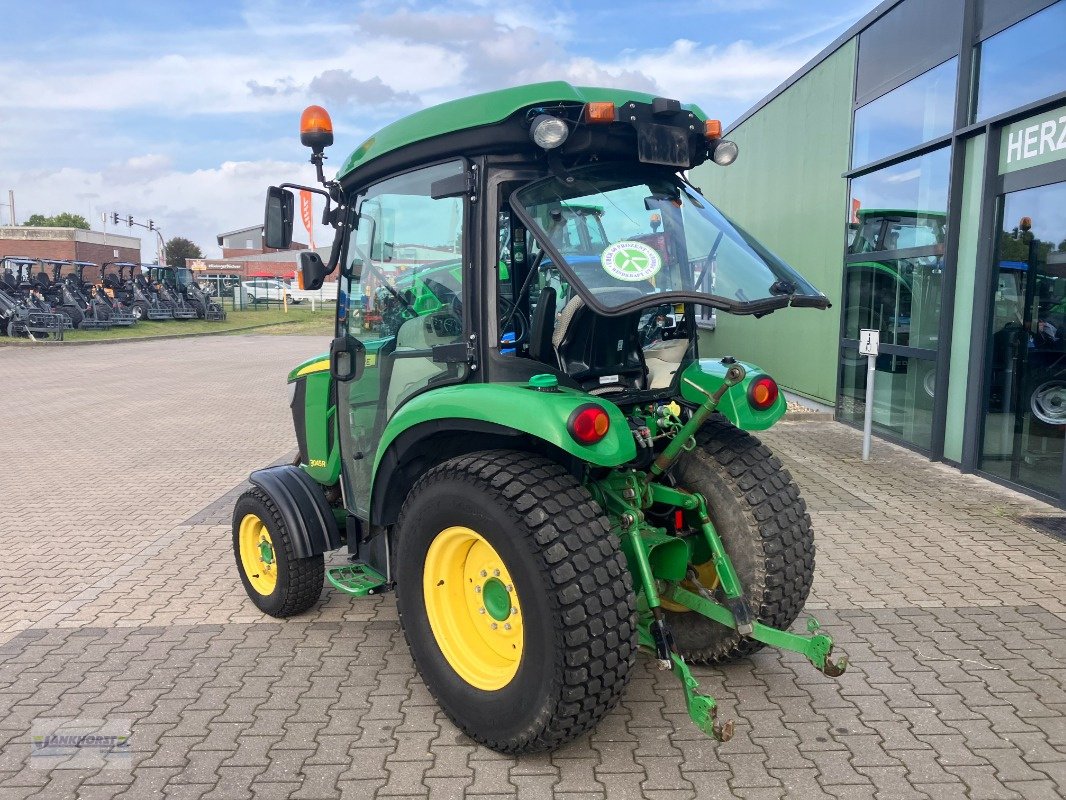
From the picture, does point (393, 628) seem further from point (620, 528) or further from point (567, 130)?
point (567, 130)

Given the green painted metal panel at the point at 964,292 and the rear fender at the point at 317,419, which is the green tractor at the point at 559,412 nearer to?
the rear fender at the point at 317,419

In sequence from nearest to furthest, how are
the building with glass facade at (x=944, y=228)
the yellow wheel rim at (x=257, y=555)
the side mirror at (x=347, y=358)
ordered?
the side mirror at (x=347, y=358), the yellow wheel rim at (x=257, y=555), the building with glass facade at (x=944, y=228)

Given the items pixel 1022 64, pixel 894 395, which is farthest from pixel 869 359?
pixel 1022 64

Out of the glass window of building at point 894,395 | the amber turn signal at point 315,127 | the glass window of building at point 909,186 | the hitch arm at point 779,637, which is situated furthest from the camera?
the glass window of building at point 894,395

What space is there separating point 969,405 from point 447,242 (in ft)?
18.5

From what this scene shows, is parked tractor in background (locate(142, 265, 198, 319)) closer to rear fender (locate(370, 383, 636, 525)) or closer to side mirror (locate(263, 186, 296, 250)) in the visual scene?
side mirror (locate(263, 186, 296, 250))

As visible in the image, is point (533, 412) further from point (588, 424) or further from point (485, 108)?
point (485, 108)

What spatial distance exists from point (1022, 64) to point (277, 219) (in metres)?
6.08

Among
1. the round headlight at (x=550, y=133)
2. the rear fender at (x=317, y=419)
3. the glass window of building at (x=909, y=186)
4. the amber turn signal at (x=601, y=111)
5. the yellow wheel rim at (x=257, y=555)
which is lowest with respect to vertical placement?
the yellow wheel rim at (x=257, y=555)

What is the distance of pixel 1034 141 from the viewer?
6.51 metres

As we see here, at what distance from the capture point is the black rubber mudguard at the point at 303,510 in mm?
3965

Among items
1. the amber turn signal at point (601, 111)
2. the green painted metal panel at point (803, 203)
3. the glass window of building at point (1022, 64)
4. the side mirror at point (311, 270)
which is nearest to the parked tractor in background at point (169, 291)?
the green painted metal panel at point (803, 203)

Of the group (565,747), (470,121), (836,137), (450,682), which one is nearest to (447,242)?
(470,121)

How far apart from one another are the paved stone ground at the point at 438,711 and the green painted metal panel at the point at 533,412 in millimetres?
1122
